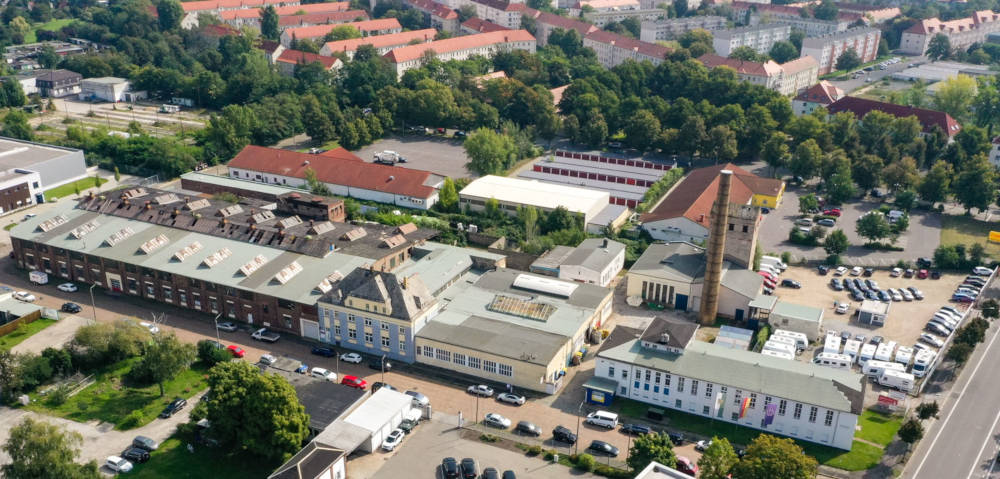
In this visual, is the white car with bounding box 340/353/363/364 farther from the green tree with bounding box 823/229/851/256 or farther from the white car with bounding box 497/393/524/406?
the green tree with bounding box 823/229/851/256

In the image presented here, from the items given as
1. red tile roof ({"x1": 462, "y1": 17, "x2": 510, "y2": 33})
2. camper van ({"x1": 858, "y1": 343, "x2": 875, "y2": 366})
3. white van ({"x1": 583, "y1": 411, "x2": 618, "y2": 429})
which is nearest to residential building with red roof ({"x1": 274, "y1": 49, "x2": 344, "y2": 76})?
red tile roof ({"x1": 462, "y1": 17, "x2": 510, "y2": 33})

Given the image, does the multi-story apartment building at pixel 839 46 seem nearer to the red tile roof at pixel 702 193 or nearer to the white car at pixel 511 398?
the red tile roof at pixel 702 193

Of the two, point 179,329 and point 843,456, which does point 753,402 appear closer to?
point 843,456

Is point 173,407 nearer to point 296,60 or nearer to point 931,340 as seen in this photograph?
point 931,340

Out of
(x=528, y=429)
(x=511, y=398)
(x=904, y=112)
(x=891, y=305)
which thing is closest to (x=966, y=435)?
(x=891, y=305)

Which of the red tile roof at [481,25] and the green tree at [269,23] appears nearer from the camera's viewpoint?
the green tree at [269,23]

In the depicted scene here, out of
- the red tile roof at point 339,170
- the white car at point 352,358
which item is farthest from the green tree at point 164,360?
the red tile roof at point 339,170

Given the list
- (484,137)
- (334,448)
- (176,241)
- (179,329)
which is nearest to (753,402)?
(334,448)
